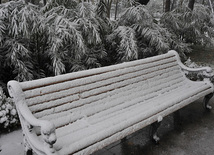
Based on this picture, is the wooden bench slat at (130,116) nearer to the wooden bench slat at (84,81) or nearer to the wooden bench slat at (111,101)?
the wooden bench slat at (111,101)

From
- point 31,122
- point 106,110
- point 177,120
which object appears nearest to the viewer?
point 31,122

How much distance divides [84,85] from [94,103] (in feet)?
0.82

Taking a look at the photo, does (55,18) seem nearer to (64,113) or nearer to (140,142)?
(64,113)

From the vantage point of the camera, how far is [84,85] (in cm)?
246

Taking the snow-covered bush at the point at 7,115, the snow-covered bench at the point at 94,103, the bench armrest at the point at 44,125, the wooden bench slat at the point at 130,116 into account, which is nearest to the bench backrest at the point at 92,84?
the snow-covered bench at the point at 94,103

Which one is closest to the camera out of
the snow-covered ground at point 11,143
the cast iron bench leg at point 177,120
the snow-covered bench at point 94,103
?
the snow-covered bench at point 94,103

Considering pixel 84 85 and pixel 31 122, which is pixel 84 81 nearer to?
pixel 84 85

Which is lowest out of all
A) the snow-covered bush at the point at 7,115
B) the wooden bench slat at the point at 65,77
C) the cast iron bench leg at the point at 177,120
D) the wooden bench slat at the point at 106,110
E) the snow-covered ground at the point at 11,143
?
the cast iron bench leg at the point at 177,120

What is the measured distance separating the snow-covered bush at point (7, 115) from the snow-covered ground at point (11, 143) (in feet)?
0.37

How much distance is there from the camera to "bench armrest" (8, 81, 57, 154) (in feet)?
5.44

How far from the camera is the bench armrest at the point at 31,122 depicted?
1.66 metres

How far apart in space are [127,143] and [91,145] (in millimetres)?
991

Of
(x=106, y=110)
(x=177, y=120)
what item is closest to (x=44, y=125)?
(x=106, y=110)

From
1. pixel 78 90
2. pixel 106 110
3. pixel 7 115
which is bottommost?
pixel 7 115
